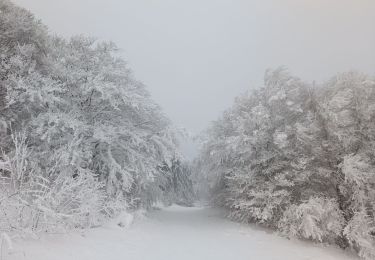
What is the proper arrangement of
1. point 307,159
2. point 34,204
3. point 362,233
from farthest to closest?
point 307,159 < point 362,233 < point 34,204

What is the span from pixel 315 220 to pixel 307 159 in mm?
2567

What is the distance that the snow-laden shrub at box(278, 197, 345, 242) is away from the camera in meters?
14.5

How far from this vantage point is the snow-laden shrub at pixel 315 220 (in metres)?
14.5

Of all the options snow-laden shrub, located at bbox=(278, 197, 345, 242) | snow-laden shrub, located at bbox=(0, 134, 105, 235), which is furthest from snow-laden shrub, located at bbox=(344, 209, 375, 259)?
snow-laden shrub, located at bbox=(0, 134, 105, 235)

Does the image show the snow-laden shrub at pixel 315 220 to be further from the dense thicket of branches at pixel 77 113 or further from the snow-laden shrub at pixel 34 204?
the snow-laden shrub at pixel 34 204

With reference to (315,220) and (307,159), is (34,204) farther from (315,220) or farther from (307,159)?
(307,159)

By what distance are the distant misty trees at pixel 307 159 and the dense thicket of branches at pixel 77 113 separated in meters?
3.78

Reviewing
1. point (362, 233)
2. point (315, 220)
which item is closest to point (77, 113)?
point (315, 220)

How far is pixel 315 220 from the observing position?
49.8 feet

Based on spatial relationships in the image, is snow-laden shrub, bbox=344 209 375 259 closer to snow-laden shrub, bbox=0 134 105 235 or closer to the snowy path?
the snowy path

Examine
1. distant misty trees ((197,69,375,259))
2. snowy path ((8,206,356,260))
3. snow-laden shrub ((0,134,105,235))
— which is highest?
distant misty trees ((197,69,375,259))

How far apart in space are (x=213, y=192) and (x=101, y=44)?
35.2ft

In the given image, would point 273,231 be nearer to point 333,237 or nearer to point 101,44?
point 333,237

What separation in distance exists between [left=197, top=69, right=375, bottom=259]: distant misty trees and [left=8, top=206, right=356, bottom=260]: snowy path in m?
0.84
